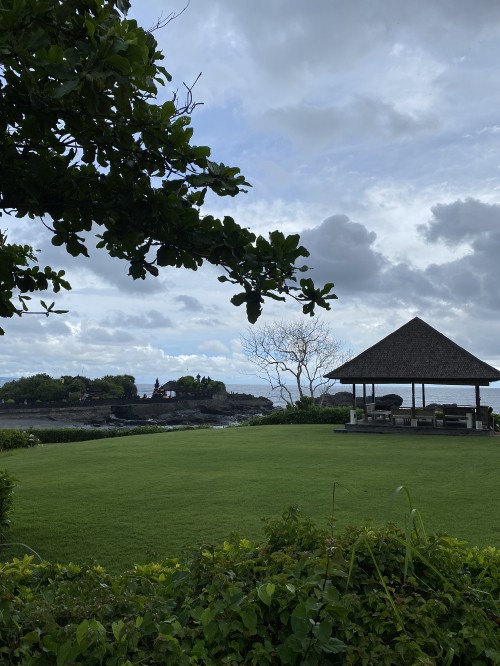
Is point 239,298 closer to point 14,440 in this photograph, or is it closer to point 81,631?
point 81,631

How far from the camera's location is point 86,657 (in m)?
2.02

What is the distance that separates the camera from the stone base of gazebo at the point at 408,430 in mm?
21047

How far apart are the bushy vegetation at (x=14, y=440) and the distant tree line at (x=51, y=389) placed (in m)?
30.9

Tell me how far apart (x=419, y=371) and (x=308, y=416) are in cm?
737

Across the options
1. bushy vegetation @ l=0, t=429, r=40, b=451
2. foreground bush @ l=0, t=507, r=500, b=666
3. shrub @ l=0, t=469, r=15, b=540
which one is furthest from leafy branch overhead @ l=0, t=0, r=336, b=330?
bushy vegetation @ l=0, t=429, r=40, b=451

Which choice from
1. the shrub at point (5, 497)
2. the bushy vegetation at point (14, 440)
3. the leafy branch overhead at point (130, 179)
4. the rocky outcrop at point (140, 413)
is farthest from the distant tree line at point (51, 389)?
the leafy branch overhead at point (130, 179)

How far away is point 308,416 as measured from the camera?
2850 centimetres

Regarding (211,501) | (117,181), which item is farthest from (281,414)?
(117,181)

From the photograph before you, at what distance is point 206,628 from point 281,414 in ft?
90.1

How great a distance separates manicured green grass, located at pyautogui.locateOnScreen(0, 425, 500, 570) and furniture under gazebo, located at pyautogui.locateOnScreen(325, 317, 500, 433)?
4252 mm

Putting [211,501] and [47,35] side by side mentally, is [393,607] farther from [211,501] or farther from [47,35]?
[211,501]

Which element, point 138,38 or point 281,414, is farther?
point 281,414

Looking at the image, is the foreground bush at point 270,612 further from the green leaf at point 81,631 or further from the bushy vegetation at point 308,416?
the bushy vegetation at point 308,416

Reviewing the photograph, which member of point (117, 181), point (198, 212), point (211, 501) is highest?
point (117, 181)
